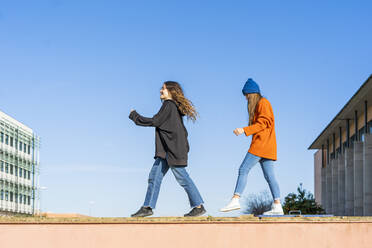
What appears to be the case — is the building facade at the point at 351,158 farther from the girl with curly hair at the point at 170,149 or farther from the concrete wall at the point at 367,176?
the girl with curly hair at the point at 170,149

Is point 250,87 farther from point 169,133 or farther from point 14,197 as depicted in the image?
point 14,197

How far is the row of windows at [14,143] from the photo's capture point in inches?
3750

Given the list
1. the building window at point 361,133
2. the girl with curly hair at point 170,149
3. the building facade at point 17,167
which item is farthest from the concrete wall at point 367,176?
the building facade at point 17,167

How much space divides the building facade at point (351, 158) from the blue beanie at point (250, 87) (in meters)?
27.0

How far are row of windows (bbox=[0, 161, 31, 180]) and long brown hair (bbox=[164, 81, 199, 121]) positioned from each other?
8836 cm

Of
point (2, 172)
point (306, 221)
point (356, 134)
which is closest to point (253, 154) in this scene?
point (306, 221)

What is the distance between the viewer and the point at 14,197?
328 ft
